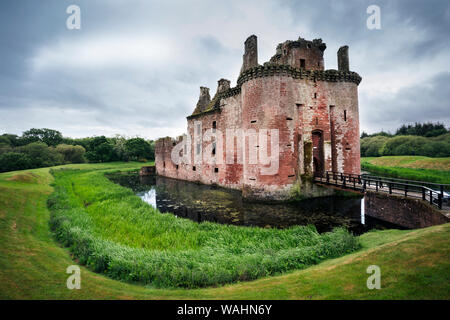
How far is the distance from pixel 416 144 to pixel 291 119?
46712 mm

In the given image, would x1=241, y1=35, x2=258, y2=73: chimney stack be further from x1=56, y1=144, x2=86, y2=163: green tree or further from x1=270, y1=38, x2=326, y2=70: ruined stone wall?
x1=56, y1=144, x2=86, y2=163: green tree

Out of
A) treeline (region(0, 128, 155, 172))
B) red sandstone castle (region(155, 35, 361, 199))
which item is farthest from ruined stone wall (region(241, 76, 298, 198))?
treeline (region(0, 128, 155, 172))

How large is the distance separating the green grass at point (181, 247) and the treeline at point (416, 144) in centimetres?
4784

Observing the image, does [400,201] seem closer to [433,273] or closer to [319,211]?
[319,211]

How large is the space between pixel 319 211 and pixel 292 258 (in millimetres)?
7631

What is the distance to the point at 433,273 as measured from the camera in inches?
141

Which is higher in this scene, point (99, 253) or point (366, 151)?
point (366, 151)

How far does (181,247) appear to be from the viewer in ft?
24.7

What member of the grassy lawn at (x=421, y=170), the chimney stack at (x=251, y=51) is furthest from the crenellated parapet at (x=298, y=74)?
the grassy lawn at (x=421, y=170)

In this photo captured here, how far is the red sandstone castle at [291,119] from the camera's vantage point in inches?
A: 588

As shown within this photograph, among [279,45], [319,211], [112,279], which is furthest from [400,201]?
[279,45]

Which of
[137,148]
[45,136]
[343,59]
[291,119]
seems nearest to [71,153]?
[137,148]

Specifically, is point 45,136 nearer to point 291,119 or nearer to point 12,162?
point 12,162

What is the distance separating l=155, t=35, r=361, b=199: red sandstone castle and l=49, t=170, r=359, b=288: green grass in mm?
6763
